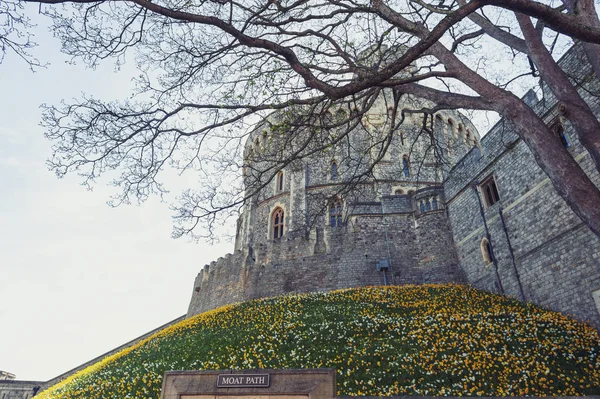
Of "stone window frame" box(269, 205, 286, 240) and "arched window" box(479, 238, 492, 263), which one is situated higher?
"stone window frame" box(269, 205, 286, 240)

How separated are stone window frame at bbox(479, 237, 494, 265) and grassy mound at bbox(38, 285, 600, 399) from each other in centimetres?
157

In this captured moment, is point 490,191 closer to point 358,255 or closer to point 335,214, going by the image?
point 358,255

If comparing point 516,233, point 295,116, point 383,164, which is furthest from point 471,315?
point 383,164

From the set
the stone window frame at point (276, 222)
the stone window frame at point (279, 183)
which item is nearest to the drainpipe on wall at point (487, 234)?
the stone window frame at point (276, 222)

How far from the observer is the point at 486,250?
15.0 metres

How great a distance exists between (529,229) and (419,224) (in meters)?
5.88

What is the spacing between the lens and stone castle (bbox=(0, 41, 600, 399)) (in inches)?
427

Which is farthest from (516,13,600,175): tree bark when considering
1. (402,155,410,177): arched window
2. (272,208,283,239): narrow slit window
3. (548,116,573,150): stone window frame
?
(272,208,283,239): narrow slit window

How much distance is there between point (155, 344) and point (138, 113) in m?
9.77

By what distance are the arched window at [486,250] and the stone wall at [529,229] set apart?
147 mm

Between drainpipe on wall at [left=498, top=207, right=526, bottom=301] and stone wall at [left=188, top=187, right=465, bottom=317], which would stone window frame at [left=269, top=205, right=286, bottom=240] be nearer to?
stone wall at [left=188, top=187, right=465, bottom=317]

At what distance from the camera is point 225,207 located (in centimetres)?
928

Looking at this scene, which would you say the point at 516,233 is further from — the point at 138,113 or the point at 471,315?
the point at 138,113

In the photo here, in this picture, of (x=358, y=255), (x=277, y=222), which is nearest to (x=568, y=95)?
(x=358, y=255)
